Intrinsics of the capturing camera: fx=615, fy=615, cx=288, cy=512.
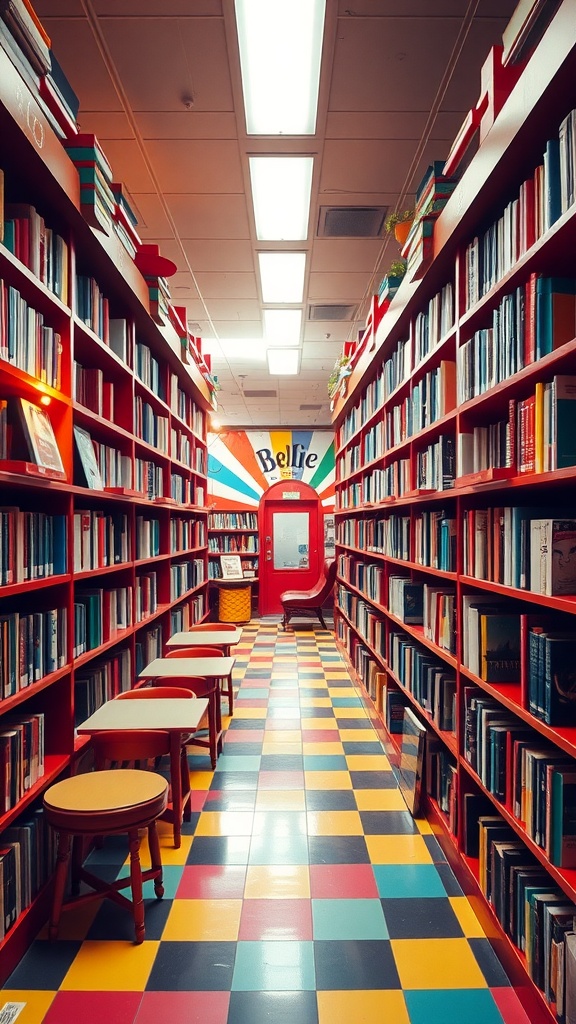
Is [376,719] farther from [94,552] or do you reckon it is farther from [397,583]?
[94,552]

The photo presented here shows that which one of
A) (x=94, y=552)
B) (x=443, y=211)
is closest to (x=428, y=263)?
(x=443, y=211)

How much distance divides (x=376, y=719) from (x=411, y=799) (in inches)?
60.5

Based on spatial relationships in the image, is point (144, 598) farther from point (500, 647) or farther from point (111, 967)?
point (500, 647)

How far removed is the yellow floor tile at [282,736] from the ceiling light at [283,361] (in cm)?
491

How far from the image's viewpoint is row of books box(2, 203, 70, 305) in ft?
7.59

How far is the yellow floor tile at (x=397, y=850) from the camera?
288cm

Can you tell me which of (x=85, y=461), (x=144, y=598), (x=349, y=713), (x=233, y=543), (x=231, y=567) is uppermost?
(x=85, y=461)

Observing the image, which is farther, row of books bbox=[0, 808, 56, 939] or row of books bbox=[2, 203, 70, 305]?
row of books bbox=[2, 203, 70, 305]

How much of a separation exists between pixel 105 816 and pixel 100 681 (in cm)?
133

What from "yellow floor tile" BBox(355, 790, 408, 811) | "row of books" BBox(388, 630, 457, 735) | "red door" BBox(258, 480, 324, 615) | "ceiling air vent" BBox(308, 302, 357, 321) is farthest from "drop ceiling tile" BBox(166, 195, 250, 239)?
"red door" BBox(258, 480, 324, 615)

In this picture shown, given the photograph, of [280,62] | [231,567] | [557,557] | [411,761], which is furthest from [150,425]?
[231,567]

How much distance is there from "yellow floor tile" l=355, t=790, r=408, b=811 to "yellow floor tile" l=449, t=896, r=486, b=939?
2.80 ft

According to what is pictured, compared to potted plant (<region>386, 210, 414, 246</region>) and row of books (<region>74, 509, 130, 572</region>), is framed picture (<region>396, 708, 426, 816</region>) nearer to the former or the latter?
row of books (<region>74, 509, 130, 572</region>)

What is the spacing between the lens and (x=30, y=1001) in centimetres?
200
